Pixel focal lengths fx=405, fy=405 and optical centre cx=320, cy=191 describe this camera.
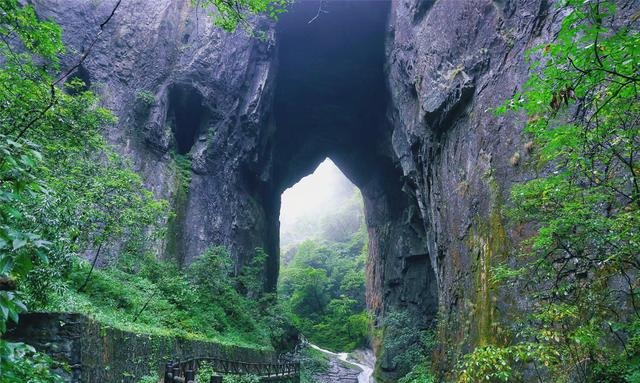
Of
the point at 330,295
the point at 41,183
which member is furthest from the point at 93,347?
the point at 330,295

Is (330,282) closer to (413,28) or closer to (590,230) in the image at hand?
(413,28)

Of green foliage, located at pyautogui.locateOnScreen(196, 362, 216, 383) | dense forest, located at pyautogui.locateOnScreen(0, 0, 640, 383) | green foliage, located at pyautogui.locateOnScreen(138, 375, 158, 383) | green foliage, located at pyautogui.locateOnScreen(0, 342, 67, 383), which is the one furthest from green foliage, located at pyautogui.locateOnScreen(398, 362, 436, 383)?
green foliage, located at pyautogui.locateOnScreen(0, 342, 67, 383)

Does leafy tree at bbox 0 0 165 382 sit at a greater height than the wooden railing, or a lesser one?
greater

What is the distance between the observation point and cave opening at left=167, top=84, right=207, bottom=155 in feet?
59.0

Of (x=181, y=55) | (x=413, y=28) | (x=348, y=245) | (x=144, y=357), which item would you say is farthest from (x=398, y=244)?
(x=348, y=245)

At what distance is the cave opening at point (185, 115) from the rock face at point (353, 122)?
69 mm

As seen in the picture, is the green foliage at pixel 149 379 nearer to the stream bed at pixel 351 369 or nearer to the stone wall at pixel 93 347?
the stone wall at pixel 93 347

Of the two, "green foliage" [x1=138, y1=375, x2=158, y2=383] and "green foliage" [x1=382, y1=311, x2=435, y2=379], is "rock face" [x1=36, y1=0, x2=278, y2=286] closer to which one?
"green foliage" [x1=138, y1=375, x2=158, y2=383]

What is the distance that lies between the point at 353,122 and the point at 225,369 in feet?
59.4

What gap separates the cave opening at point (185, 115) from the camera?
59.0ft

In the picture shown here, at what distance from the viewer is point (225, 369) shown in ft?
35.5

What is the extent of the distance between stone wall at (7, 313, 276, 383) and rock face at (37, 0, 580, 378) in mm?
7257

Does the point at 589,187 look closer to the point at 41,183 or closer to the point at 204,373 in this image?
the point at 41,183

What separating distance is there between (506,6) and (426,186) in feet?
23.0
